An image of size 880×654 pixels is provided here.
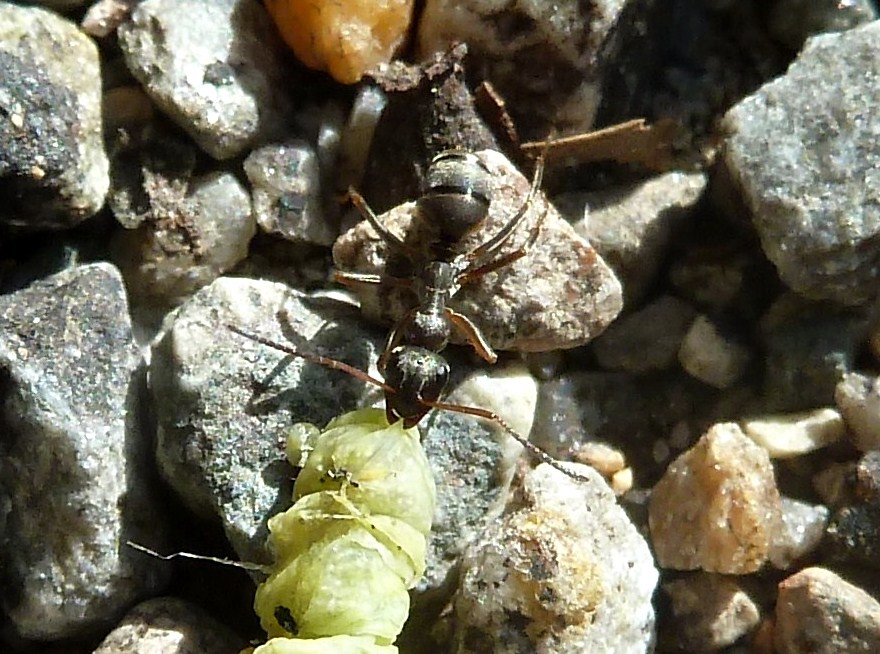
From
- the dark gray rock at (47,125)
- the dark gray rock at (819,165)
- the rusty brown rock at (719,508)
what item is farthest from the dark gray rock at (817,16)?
the dark gray rock at (47,125)

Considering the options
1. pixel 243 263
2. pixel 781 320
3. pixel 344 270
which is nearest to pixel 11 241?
pixel 243 263

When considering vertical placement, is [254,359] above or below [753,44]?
below

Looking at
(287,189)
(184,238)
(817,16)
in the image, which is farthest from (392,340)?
(817,16)

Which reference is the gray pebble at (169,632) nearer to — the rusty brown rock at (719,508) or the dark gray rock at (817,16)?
the rusty brown rock at (719,508)

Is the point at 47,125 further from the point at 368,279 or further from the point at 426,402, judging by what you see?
the point at 426,402

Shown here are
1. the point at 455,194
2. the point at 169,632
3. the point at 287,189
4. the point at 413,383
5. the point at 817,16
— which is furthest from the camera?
the point at 817,16

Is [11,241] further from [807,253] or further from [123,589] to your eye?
[807,253]

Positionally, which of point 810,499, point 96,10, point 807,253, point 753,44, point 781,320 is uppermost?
point 96,10
